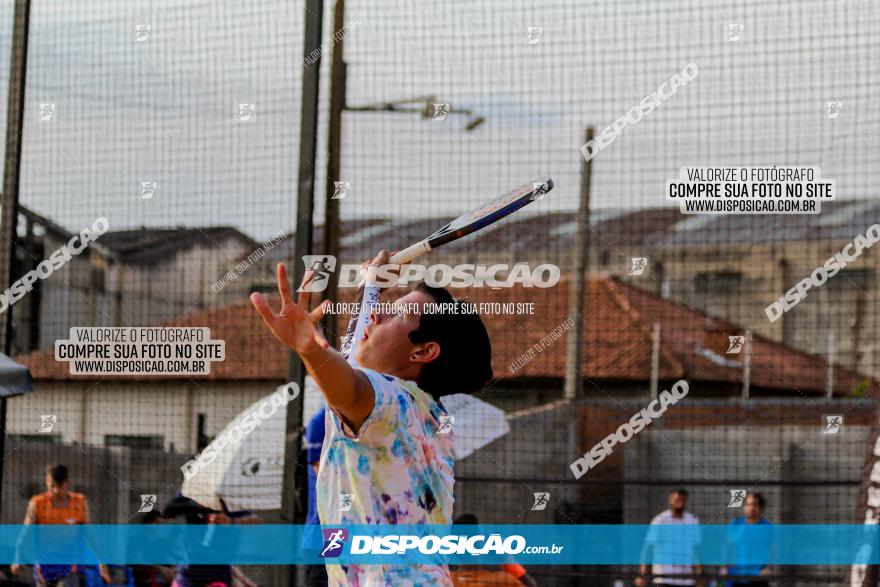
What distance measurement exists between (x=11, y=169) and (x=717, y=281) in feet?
37.8

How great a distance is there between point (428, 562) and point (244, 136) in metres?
4.24

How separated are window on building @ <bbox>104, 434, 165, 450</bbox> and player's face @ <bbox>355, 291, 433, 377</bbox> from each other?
521cm

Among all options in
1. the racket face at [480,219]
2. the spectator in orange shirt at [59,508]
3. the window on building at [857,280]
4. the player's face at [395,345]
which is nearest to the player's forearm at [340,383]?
the player's face at [395,345]

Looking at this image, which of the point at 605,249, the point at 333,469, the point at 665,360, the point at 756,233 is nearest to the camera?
the point at 333,469

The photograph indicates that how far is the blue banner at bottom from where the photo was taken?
21.5 ft

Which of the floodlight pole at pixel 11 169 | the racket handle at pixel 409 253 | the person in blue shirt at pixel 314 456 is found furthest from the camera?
the floodlight pole at pixel 11 169

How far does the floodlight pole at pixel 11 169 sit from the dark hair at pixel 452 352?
14.2 ft

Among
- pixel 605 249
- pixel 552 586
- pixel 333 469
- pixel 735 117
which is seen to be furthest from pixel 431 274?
pixel 605 249

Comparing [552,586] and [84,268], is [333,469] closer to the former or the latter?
[552,586]

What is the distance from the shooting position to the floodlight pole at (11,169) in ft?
23.7

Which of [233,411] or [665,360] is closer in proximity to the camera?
[233,411]

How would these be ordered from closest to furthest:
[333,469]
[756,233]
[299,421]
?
[333,469] < [299,421] < [756,233]

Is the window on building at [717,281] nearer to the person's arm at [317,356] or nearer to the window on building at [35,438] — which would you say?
the window on building at [35,438]

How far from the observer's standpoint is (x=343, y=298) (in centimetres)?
745
